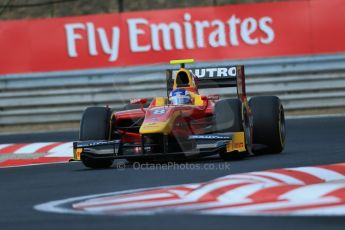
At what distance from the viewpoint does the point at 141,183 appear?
9852 mm

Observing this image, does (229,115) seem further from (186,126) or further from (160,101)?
(160,101)

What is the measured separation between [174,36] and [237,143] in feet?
24.0

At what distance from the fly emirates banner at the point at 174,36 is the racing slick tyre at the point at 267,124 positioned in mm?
5786

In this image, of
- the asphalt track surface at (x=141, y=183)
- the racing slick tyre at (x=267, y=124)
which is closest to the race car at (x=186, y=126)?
the racing slick tyre at (x=267, y=124)

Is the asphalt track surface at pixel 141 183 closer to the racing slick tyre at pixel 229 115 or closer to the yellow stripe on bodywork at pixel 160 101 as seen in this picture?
the racing slick tyre at pixel 229 115

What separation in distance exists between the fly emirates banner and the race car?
547cm

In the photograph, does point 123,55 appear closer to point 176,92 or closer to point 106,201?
point 176,92

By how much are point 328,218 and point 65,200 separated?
264 centimetres

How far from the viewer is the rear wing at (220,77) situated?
13.2 metres

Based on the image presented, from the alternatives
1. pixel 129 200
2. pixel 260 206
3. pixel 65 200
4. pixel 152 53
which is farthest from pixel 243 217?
pixel 152 53

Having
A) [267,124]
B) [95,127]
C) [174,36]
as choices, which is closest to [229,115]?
[267,124]

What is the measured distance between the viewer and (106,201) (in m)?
8.40

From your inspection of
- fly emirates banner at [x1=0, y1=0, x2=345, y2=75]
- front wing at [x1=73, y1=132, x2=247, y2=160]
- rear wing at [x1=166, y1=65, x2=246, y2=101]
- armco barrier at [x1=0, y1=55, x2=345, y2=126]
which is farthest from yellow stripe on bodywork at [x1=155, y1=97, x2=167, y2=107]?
fly emirates banner at [x1=0, y1=0, x2=345, y2=75]

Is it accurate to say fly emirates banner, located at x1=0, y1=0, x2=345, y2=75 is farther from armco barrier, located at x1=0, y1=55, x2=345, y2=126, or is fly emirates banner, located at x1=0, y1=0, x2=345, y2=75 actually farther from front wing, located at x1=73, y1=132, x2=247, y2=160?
front wing, located at x1=73, y1=132, x2=247, y2=160
